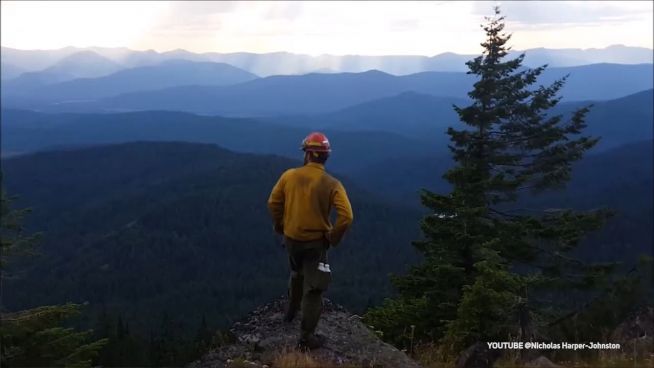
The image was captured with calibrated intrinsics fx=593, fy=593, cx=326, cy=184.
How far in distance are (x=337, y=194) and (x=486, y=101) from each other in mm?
10990

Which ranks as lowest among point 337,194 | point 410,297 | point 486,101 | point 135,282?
point 135,282

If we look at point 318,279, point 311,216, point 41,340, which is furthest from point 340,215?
point 41,340

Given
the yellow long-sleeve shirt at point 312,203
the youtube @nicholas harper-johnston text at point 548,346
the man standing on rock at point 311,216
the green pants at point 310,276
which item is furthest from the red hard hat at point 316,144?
the youtube @nicholas harper-johnston text at point 548,346

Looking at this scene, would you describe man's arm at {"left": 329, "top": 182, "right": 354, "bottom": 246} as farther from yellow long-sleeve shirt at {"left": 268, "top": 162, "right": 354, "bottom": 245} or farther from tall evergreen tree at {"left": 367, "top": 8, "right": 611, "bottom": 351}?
tall evergreen tree at {"left": 367, "top": 8, "right": 611, "bottom": 351}

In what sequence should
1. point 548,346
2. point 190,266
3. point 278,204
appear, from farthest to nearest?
point 190,266, point 278,204, point 548,346

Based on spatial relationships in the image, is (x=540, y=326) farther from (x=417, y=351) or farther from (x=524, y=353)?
(x=417, y=351)

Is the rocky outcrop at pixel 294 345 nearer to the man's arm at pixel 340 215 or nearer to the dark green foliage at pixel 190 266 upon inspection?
the man's arm at pixel 340 215

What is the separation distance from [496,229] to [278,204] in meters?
8.70

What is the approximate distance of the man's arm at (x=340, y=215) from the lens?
755 centimetres

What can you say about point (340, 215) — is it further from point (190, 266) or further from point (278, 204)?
point (190, 266)

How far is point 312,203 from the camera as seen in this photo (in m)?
7.78

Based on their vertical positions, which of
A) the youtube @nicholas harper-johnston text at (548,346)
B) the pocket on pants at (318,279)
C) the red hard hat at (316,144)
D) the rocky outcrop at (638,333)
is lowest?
the youtube @nicholas harper-johnston text at (548,346)

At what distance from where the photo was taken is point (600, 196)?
173 m

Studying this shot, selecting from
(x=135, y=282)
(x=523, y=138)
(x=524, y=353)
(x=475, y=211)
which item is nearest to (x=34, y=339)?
(x=524, y=353)
